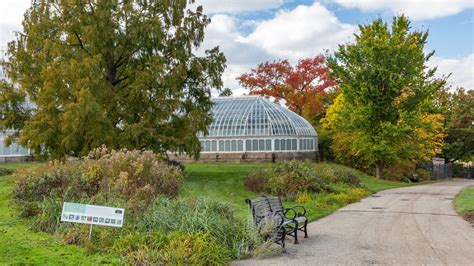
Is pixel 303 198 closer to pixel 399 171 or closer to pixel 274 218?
pixel 274 218

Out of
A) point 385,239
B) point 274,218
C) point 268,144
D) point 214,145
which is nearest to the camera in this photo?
point 274,218

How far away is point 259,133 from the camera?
33875mm

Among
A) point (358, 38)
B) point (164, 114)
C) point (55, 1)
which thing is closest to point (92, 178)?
point (164, 114)

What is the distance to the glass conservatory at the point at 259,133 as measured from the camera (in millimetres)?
33844

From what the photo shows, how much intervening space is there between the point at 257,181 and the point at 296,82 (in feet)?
91.7

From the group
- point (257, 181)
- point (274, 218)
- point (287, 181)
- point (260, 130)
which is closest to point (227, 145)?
point (260, 130)

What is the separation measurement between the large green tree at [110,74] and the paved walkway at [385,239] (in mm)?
9483

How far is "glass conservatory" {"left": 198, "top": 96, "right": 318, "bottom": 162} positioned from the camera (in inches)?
1332

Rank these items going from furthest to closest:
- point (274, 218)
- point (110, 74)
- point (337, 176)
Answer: point (110, 74) → point (337, 176) → point (274, 218)

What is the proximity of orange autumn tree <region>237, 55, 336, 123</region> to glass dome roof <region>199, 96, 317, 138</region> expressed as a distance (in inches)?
279

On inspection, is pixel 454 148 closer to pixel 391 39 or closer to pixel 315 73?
pixel 315 73

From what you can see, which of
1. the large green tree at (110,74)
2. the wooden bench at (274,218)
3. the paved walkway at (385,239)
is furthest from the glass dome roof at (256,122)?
the wooden bench at (274,218)

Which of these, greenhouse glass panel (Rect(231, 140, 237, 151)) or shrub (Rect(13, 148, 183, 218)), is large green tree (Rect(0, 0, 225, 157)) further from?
greenhouse glass panel (Rect(231, 140, 237, 151))

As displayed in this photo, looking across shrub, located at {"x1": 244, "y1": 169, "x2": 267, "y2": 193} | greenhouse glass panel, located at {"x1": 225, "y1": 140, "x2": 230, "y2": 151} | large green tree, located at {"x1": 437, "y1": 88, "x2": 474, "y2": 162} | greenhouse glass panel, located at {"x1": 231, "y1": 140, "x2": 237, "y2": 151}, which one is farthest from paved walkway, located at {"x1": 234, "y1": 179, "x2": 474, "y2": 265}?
large green tree, located at {"x1": 437, "y1": 88, "x2": 474, "y2": 162}
